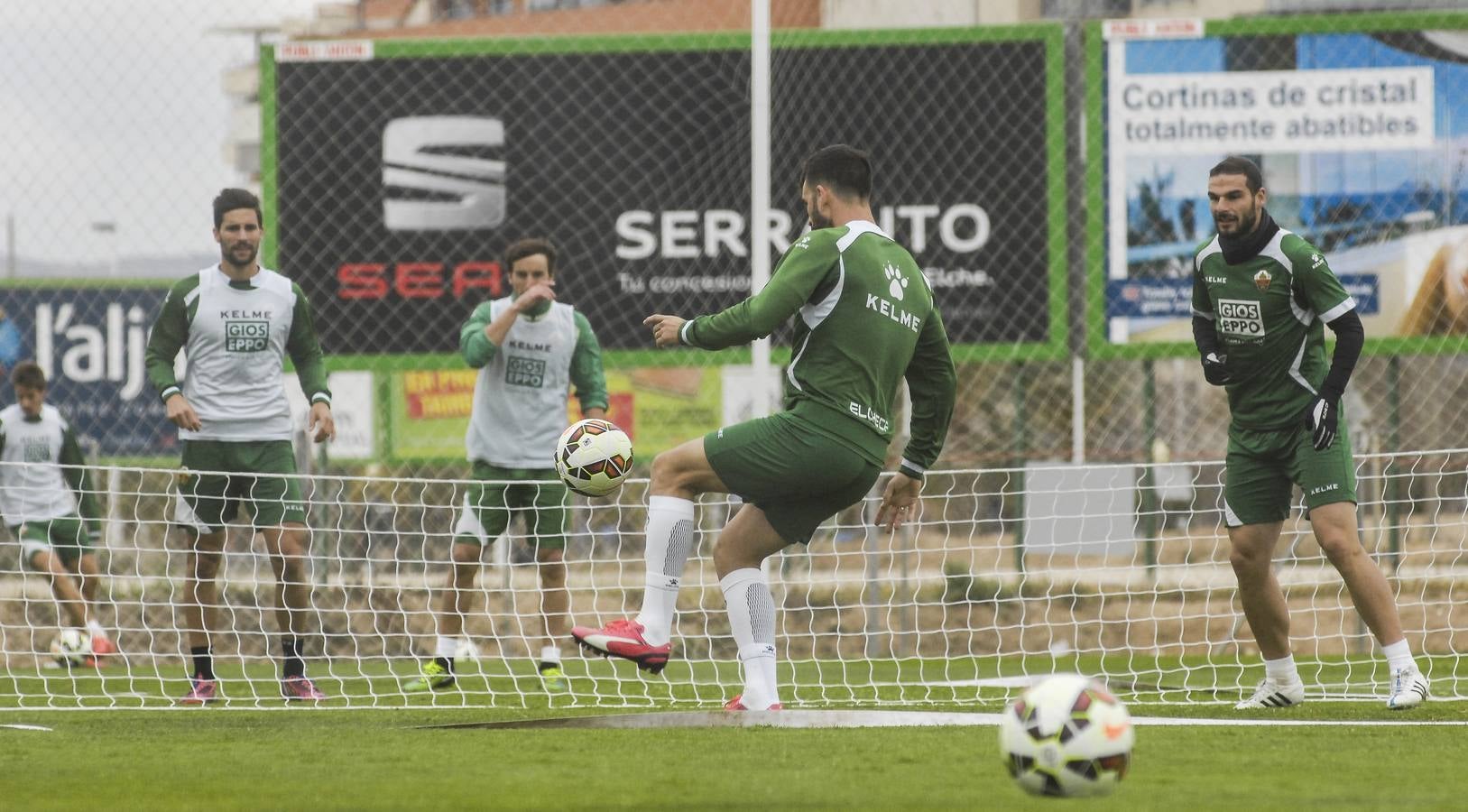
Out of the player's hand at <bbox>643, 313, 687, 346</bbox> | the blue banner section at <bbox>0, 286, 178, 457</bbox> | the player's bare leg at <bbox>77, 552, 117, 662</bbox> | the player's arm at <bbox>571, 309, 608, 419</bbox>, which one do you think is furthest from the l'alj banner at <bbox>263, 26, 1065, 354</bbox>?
the blue banner section at <bbox>0, 286, 178, 457</bbox>

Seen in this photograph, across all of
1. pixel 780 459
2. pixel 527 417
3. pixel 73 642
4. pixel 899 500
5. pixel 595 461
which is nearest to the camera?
pixel 780 459

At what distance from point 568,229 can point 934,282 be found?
2817 millimetres

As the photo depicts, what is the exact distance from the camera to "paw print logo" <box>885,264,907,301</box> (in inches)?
256

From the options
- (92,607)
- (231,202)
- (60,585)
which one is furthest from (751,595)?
(92,607)

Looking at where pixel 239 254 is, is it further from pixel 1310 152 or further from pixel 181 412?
pixel 1310 152

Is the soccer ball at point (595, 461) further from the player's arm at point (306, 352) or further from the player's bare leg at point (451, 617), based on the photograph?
the player's bare leg at point (451, 617)

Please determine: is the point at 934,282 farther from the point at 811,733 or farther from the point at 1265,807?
the point at 1265,807

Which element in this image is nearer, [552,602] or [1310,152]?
[552,602]

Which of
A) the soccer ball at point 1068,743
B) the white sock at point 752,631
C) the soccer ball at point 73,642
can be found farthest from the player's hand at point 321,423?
the soccer ball at point 1068,743

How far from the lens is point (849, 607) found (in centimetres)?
975

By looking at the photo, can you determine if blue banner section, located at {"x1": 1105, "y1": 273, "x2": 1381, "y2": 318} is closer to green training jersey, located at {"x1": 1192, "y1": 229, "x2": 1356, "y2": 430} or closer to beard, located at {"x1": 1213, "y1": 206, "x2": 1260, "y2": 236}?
green training jersey, located at {"x1": 1192, "y1": 229, "x2": 1356, "y2": 430}

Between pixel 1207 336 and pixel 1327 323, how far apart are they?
0.49 meters

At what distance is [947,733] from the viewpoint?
20.3 feet

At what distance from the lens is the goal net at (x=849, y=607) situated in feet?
30.2
